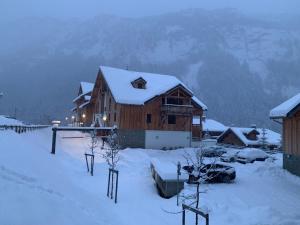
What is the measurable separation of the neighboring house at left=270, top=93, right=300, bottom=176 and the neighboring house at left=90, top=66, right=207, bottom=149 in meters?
18.2

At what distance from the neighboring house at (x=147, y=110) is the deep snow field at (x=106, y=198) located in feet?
32.2

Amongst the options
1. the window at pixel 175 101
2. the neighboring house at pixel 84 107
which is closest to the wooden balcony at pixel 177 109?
the window at pixel 175 101

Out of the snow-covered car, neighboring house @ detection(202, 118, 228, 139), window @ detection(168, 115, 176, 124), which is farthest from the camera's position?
neighboring house @ detection(202, 118, 228, 139)

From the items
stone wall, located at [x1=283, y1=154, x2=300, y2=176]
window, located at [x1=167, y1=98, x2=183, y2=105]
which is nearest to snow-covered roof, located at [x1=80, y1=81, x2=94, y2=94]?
window, located at [x1=167, y1=98, x2=183, y2=105]

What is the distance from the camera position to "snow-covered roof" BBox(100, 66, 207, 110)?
4075 centimetres

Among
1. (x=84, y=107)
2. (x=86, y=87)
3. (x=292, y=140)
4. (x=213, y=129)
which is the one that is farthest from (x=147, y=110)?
(x=213, y=129)

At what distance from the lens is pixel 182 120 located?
43719 mm

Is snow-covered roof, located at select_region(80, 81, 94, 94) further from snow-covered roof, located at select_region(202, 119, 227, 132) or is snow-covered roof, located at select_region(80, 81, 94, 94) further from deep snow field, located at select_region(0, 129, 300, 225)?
deep snow field, located at select_region(0, 129, 300, 225)

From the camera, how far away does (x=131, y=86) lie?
4381 centimetres

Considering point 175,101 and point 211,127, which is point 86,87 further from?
point 211,127

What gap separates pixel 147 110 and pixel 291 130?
20067mm

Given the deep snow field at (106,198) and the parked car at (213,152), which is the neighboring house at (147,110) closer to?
the parked car at (213,152)

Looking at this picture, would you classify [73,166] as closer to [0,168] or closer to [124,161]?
[124,161]

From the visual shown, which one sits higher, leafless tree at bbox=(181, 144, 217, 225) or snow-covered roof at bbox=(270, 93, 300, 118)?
snow-covered roof at bbox=(270, 93, 300, 118)
